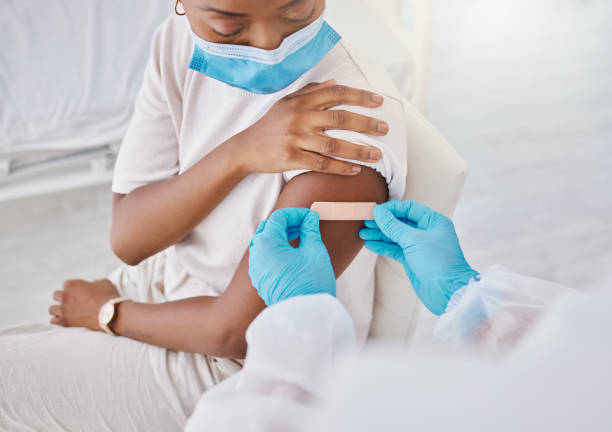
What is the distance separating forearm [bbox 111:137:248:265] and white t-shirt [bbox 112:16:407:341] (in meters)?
0.04

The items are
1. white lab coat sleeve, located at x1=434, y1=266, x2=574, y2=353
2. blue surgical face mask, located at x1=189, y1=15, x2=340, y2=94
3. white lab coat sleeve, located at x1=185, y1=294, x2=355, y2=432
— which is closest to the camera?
white lab coat sleeve, located at x1=185, y1=294, x2=355, y2=432

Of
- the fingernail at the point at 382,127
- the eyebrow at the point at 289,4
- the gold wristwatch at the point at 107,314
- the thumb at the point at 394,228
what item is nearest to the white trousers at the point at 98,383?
the gold wristwatch at the point at 107,314

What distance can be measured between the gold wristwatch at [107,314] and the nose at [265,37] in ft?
2.08

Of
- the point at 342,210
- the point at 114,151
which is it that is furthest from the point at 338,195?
the point at 114,151

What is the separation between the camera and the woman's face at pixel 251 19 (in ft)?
2.18

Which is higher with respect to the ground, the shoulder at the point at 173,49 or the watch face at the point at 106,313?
the shoulder at the point at 173,49

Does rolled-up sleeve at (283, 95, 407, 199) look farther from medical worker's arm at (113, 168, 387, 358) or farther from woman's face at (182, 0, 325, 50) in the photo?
woman's face at (182, 0, 325, 50)

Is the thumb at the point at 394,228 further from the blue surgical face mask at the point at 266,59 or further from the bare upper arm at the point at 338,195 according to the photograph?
the blue surgical face mask at the point at 266,59

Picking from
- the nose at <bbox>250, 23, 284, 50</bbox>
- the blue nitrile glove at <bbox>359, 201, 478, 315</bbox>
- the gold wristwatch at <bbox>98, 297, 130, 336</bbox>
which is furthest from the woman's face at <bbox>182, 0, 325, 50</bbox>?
the gold wristwatch at <bbox>98, 297, 130, 336</bbox>

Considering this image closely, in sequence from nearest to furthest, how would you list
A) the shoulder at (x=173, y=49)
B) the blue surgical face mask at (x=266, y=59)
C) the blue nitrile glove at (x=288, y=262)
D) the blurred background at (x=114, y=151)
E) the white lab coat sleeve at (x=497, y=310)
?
the white lab coat sleeve at (x=497, y=310) → the blue nitrile glove at (x=288, y=262) → the blue surgical face mask at (x=266, y=59) → the shoulder at (x=173, y=49) → the blurred background at (x=114, y=151)

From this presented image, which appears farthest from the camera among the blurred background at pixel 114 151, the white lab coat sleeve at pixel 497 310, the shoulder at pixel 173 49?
the blurred background at pixel 114 151

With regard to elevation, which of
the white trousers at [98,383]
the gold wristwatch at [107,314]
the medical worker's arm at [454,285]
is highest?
the medical worker's arm at [454,285]

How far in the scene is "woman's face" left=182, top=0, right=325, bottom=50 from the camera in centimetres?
66

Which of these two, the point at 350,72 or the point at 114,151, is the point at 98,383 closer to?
the point at 350,72
